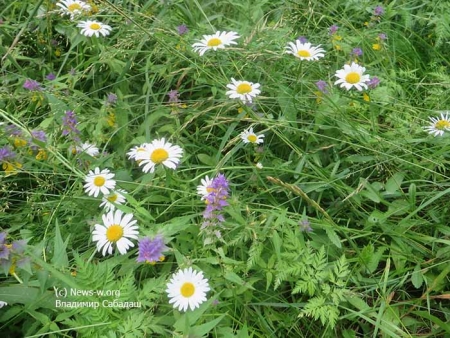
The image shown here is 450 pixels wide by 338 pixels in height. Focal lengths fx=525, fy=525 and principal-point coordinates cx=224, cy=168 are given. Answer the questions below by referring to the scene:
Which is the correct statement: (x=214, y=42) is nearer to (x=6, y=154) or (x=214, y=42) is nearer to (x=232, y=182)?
(x=232, y=182)

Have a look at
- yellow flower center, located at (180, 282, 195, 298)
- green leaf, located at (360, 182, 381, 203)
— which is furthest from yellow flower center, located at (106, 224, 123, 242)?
green leaf, located at (360, 182, 381, 203)

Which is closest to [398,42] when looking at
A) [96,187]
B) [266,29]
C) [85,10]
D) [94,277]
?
[266,29]

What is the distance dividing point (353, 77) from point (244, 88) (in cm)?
35

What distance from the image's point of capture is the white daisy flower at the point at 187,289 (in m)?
1.12

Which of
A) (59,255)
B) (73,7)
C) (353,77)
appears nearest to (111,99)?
(73,7)

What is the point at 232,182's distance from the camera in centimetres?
162

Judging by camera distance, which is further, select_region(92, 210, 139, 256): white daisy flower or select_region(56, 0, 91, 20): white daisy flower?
select_region(56, 0, 91, 20): white daisy flower

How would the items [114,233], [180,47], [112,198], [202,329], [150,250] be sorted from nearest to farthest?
[202,329] → [150,250] → [114,233] → [112,198] → [180,47]

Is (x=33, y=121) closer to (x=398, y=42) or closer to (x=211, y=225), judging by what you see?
(x=211, y=225)

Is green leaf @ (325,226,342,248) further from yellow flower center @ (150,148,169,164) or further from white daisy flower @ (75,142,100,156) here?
white daisy flower @ (75,142,100,156)

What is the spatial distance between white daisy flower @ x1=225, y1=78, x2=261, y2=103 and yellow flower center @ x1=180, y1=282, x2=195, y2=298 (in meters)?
0.63

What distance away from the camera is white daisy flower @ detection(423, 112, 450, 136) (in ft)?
5.16

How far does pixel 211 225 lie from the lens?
1257 mm

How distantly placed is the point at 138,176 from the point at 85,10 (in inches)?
28.0
